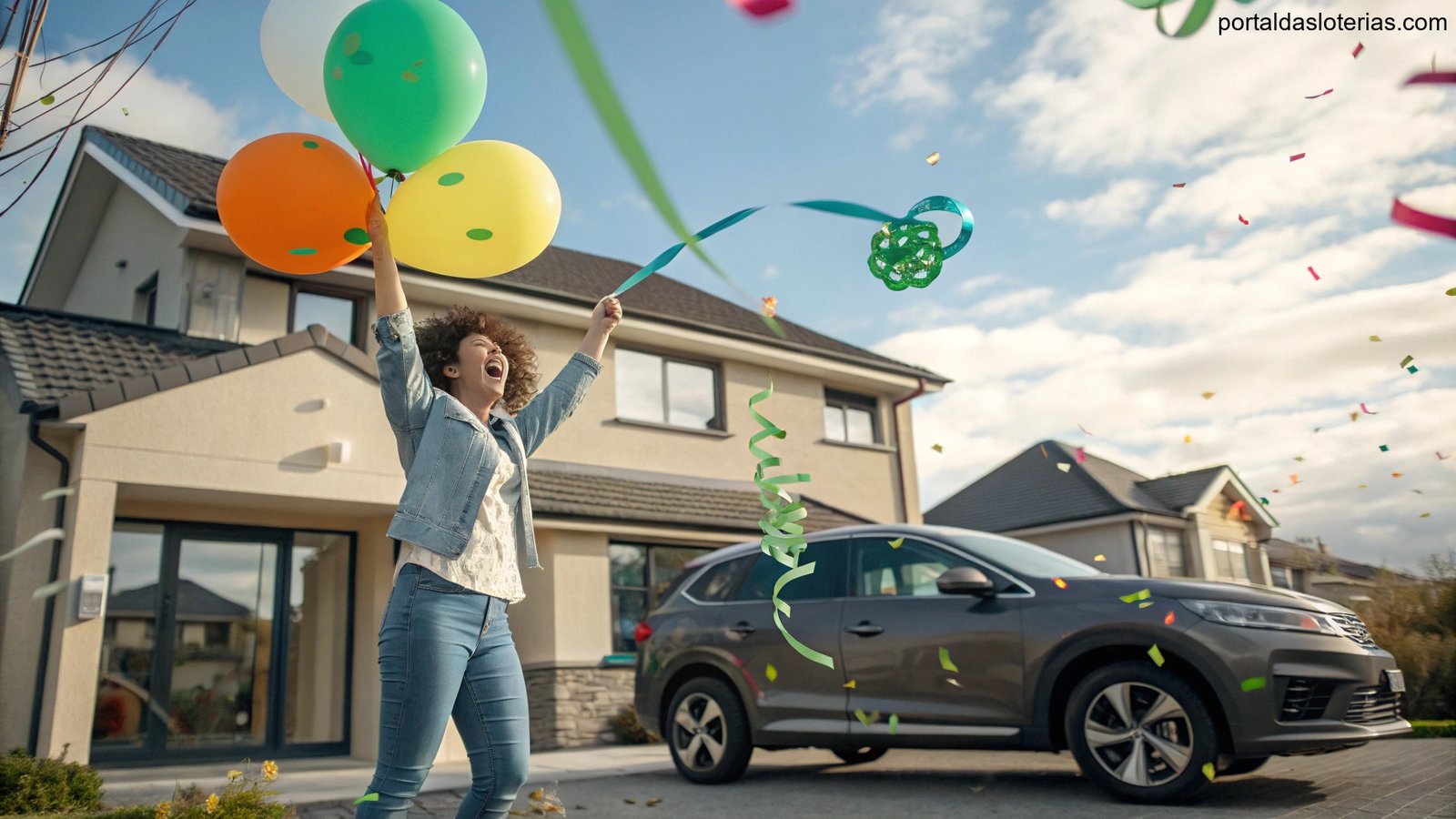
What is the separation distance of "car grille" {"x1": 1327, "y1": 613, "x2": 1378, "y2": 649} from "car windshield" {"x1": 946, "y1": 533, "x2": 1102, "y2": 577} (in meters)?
1.24

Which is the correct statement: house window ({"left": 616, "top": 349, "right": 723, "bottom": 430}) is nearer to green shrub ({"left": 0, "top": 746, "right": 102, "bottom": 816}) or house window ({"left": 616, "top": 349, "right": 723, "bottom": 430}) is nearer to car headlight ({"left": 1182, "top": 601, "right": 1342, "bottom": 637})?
green shrub ({"left": 0, "top": 746, "right": 102, "bottom": 816})

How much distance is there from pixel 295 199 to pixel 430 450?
3.09ft

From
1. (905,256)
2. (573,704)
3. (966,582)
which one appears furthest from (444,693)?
(573,704)

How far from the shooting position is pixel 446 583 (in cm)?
289

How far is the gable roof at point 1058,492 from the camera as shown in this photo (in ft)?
81.5

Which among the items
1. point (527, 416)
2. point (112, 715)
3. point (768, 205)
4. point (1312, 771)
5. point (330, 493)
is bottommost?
point (1312, 771)

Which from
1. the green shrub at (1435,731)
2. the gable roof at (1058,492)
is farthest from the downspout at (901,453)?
the green shrub at (1435,731)

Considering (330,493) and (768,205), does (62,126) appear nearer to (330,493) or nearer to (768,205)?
(768,205)

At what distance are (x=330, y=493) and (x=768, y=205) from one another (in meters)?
7.80

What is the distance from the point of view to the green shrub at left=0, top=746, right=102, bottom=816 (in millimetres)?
6332

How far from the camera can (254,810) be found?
4.79m

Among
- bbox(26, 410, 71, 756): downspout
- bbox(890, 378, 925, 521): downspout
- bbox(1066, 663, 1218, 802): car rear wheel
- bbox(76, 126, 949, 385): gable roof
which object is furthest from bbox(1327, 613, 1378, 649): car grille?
bbox(890, 378, 925, 521): downspout

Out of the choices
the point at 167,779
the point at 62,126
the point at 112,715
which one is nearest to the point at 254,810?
the point at 62,126

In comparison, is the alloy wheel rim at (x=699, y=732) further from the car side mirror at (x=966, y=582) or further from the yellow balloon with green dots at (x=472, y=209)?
the yellow balloon with green dots at (x=472, y=209)
